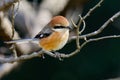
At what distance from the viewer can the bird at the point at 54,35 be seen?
3370 millimetres

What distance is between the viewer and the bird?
3370 mm

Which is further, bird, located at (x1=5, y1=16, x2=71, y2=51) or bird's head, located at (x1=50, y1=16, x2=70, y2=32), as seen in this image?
bird, located at (x1=5, y1=16, x2=71, y2=51)

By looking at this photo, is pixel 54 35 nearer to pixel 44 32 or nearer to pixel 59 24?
pixel 44 32

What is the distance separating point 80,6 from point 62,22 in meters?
2.24

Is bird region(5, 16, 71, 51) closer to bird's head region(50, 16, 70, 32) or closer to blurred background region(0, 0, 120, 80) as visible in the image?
bird's head region(50, 16, 70, 32)

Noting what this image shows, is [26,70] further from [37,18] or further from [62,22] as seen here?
[62,22]

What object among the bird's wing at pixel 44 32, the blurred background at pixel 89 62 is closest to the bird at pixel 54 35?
the bird's wing at pixel 44 32

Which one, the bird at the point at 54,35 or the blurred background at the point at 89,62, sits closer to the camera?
the bird at the point at 54,35

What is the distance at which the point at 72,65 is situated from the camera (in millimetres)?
7180

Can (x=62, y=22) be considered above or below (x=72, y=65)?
above

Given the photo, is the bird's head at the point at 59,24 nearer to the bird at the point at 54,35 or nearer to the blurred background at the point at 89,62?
the bird at the point at 54,35

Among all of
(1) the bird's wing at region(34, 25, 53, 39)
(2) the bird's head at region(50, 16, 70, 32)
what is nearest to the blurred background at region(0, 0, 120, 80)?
(1) the bird's wing at region(34, 25, 53, 39)

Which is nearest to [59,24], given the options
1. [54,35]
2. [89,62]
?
[54,35]

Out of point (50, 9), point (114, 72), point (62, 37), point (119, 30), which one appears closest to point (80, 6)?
point (50, 9)
